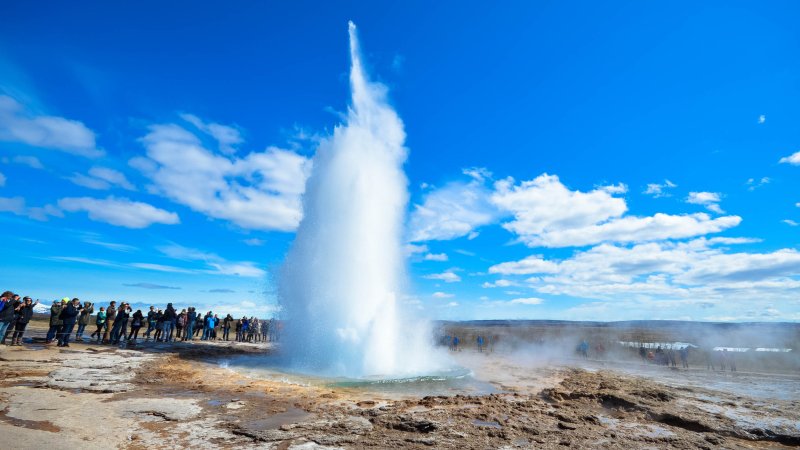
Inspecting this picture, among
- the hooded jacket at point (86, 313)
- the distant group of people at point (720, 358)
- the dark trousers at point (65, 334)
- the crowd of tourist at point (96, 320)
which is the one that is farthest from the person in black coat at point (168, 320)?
the distant group of people at point (720, 358)

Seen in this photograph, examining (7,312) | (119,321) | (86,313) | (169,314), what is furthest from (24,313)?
(169,314)

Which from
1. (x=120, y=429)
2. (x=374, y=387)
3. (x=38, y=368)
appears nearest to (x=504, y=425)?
(x=374, y=387)

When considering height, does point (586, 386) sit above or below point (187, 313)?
below

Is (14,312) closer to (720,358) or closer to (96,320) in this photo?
(96,320)

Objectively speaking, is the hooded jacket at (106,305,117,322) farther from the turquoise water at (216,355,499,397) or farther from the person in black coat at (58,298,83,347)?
the turquoise water at (216,355,499,397)

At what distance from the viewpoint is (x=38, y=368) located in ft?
32.4

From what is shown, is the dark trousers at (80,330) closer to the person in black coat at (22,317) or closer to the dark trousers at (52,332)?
the dark trousers at (52,332)

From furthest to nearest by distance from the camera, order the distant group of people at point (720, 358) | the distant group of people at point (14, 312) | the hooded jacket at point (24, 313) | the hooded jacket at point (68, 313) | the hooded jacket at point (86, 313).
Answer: the distant group of people at point (720, 358)
the hooded jacket at point (86, 313)
the hooded jacket at point (68, 313)
the hooded jacket at point (24, 313)
the distant group of people at point (14, 312)

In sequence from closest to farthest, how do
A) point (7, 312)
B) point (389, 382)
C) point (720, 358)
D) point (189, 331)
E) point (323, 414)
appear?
1. point (323, 414)
2. point (389, 382)
3. point (7, 312)
4. point (189, 331)
5. point (720, 358)

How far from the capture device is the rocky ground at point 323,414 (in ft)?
19.3

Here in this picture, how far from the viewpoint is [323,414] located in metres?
7.45

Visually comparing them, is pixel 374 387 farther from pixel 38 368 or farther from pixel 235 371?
pixel 38 368

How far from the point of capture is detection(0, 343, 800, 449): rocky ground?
19.3ft

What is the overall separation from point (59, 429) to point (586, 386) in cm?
1275
